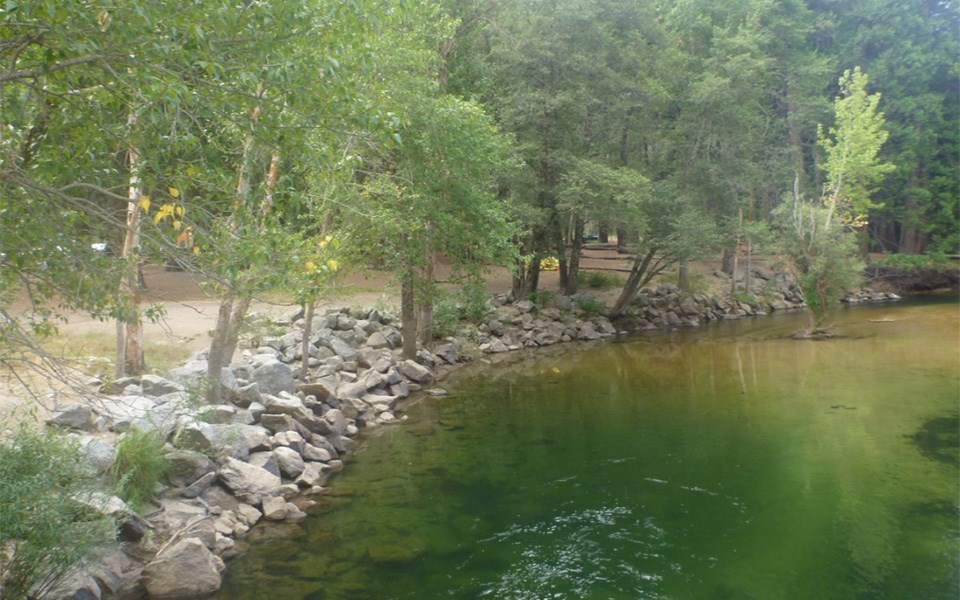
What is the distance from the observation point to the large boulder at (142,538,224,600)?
806cm

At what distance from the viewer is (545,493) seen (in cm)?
1139

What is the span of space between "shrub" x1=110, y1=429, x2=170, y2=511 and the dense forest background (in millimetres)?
1816

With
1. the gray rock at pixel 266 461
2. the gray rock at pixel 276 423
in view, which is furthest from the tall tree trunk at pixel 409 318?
the gray rock at pixel 266 461

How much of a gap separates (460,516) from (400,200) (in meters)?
7.54

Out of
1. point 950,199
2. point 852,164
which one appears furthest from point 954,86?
point 852,164

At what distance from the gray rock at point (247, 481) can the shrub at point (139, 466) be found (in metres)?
0.91

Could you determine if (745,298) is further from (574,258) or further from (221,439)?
(221,439)

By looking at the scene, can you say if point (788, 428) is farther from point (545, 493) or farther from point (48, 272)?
point (48, 272)

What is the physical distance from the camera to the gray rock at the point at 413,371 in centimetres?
1895

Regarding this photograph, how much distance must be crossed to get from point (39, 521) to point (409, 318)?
43.1 feet

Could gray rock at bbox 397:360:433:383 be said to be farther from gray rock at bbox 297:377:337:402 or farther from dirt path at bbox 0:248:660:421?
gray rock at bbox 297:377:337:402

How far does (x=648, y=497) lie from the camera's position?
11.2 meters

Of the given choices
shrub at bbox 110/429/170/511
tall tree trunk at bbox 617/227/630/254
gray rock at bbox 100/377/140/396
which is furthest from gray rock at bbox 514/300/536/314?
shrub at bbox 110/429/170/511

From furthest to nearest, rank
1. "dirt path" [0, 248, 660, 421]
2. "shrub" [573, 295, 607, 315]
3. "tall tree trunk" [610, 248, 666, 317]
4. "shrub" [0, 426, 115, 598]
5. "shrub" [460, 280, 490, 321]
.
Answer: "shrub" [573, 295, 607, 315] < "tall tree trunk" [610, 248, 666, 317] < "shrub" [460, 280, 490, 321] < "dirt path" [0, 248, 660, 421] < "shrub" [0, 426, 115, 598]
